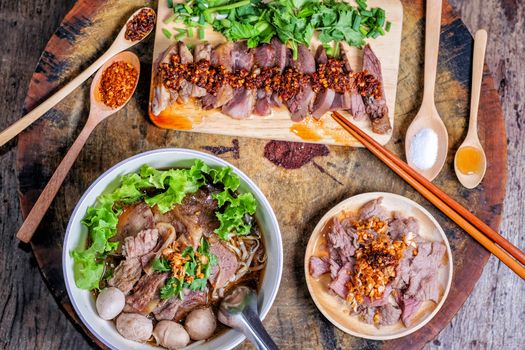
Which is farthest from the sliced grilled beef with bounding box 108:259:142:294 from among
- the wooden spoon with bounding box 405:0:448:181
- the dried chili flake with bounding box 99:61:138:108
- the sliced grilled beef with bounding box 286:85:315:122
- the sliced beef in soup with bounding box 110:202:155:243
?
the wooden spoon with bounding box 405:0:448:181

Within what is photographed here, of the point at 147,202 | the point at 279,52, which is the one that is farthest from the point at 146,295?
the point at 279,52

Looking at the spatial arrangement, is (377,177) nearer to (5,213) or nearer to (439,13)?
(439,13)

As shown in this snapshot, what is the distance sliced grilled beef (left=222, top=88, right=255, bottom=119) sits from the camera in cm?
357

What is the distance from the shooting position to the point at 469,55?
12.2 feet

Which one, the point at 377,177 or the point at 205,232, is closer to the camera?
the point at 205,232

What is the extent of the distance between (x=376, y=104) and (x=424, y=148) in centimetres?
45

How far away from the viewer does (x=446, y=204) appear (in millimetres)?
3609

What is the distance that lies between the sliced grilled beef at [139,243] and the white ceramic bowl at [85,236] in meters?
0.27

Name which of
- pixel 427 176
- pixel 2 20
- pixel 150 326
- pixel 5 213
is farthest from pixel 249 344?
pixel 2 20

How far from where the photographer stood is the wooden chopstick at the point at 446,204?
140 inches

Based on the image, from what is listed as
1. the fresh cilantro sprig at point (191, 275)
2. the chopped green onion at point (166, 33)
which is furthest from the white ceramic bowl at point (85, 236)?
the chopped green onion at point (166, 33)

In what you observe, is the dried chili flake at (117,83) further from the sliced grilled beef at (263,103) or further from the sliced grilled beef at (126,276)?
the sliced grilled beef at (126,276)

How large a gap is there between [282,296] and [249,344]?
0.38m

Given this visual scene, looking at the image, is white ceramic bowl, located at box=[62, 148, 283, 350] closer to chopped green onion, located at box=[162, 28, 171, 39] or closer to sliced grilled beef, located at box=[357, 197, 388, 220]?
sliced grilled beef, located at box=[357, 197, 388, 220]
